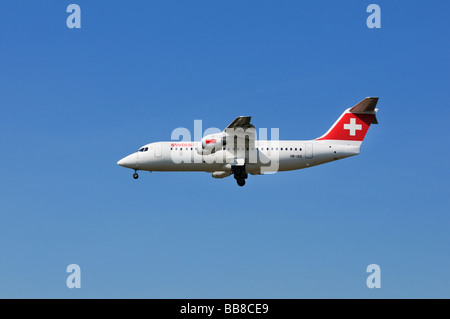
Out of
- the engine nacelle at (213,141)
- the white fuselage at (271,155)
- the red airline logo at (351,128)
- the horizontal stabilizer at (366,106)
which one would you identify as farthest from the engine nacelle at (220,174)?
the horizontal stabilizer at (366,106)

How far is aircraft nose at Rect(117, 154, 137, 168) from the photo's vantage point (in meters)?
58.7

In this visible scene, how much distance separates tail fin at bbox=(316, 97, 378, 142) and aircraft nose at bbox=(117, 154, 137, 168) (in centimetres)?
1560

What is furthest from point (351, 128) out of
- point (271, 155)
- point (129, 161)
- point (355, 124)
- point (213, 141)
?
point (129, 161)

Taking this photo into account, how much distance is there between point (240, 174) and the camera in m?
55.6

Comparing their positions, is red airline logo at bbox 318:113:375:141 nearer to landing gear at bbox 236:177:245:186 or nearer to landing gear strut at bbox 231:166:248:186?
landing gear strut at bbox 231:166:248:186

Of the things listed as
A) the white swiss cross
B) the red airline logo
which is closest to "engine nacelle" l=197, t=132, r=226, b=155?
the red airline logo

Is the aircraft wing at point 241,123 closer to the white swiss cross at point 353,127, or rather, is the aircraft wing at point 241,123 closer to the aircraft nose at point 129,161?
the white swiss cross at point 353,127

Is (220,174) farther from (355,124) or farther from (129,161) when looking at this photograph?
(355,124)

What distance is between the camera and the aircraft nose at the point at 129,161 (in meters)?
58.7

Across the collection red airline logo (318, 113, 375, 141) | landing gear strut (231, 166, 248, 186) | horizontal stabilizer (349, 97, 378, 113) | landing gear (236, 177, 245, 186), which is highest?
horizontal stabilizer (349, 97, 378, 113)
